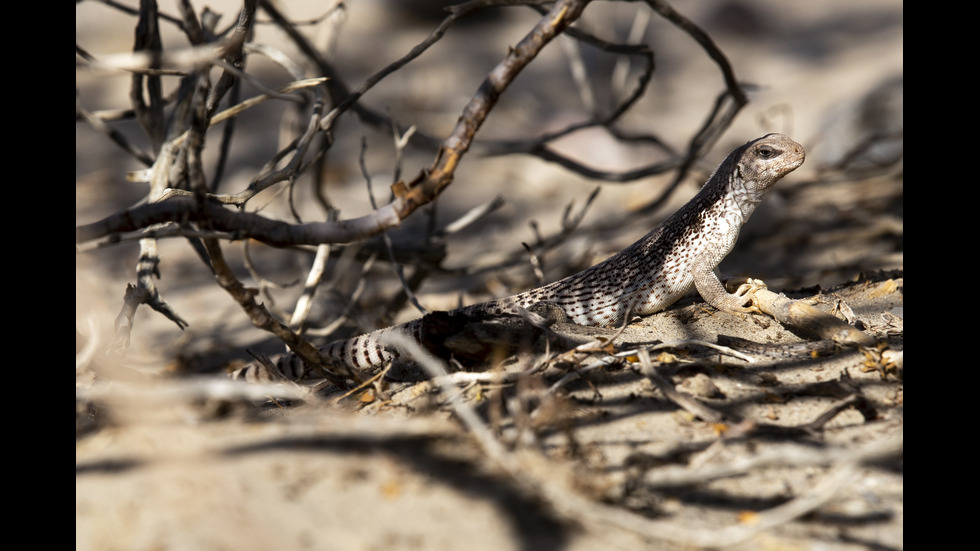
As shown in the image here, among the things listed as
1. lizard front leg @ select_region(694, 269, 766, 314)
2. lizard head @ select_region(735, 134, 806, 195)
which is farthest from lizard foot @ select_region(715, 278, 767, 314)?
lizard head @ select_region(735, 134, 806, 195)

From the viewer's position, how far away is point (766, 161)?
11.3 ft

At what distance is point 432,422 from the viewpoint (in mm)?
1994

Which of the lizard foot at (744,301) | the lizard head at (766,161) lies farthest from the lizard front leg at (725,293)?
the lizard head at (766,161)

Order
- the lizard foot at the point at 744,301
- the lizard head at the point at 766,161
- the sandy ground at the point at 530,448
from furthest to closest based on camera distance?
the lizard head at the point at 766,161
the lizard foot at the point at 744,301
the sandy ground at the point at 530,448

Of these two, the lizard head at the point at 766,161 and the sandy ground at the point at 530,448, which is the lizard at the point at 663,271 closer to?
the lizard head at the point at 766,161

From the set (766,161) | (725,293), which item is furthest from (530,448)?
(766,161)

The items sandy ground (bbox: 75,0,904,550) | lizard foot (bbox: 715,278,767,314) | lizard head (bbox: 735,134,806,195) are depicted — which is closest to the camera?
sandy ground (bbox: 75,0,904,550)

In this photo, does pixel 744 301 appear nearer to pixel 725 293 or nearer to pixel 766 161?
pixel 725 293

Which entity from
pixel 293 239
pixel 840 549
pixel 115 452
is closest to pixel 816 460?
pixel 840 549

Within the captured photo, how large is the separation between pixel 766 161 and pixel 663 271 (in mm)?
710

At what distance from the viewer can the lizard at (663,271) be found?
3430mm

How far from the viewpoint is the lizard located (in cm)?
343

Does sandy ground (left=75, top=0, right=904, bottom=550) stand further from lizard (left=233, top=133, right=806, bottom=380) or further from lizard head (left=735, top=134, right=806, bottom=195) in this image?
lizard head (left=735, top=134, right=806, bottom=195)

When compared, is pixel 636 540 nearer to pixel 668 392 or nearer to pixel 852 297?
pixel 668 392
